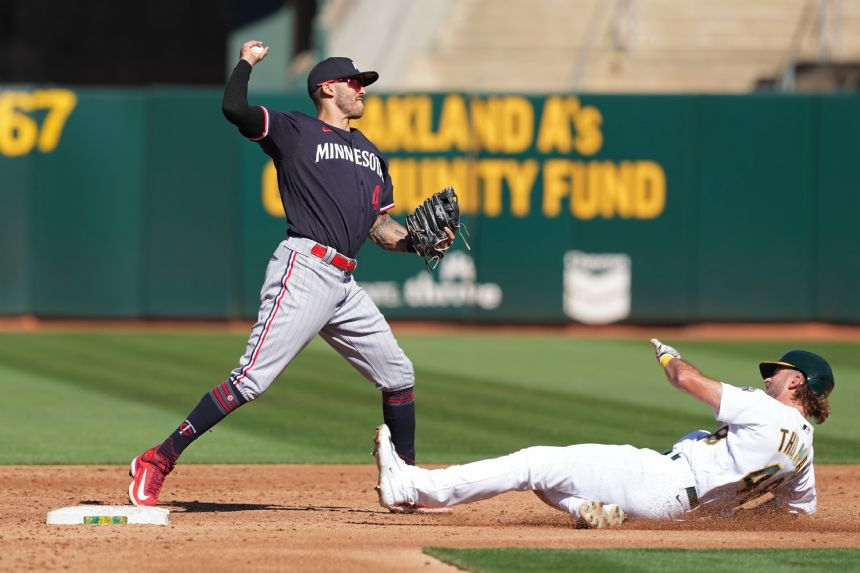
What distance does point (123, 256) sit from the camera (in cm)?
1652

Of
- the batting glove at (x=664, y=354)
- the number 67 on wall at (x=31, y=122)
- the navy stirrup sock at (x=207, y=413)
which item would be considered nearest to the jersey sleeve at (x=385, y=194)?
the navy stirrup sock at (x=207, y=413)

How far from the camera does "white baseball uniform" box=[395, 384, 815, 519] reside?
6.10 meters

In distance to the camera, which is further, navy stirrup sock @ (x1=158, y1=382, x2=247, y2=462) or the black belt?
navy stirrup sock @ (x1=158, y1=382, x2=247, y2=462)

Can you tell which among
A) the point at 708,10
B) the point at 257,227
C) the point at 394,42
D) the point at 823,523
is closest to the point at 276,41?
the point at 394,42

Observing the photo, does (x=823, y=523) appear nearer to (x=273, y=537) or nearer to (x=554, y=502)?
(x=554, y=502)

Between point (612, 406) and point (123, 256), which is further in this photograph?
point (123, 256)

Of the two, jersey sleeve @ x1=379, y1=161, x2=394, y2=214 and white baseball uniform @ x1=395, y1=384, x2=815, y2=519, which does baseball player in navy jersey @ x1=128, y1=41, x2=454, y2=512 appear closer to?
jersey sleeve @ x1=379, y1=161, x2=394, y2=214

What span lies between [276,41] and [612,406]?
15.0m

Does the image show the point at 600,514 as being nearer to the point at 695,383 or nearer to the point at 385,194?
the point at 695,383

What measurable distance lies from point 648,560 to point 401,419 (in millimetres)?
1788

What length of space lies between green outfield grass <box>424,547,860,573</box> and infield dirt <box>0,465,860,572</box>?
14 cm

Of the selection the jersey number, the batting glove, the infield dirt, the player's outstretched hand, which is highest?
the player's outstretched hand

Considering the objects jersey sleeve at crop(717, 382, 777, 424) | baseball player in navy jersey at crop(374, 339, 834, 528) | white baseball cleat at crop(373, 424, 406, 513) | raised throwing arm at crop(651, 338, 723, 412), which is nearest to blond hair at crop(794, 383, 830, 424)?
baseball player in navy jersey at crop(374, 339, 834, 528)

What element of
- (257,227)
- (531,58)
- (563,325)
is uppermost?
(531,58)
